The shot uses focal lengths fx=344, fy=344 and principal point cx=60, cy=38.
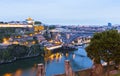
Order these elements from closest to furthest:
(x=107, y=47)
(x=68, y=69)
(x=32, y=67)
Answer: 1. (x=68, y=69)
2. (x=107, y=47)
3. (x=32, y=67)

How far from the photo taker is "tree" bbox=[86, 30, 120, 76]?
2136 centimetres

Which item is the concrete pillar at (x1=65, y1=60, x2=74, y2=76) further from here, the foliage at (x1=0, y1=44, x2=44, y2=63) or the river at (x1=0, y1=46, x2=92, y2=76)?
the foliage at (x1=0, y1=44, x2=44, y2=63)

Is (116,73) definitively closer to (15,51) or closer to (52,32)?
(15,51)

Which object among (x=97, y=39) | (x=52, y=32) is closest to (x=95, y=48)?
(x=97, y=39)

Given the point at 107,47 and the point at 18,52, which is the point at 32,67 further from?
the point at 107,47

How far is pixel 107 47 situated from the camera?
21422mm

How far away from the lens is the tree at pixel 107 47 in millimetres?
21364

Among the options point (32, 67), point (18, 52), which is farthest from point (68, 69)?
point (18, 52)

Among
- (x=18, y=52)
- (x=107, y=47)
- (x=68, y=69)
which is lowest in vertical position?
(x=18, y=52)

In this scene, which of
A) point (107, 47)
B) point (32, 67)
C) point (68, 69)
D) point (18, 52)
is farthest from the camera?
point (18, 52)

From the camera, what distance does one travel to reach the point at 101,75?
21.7 meters

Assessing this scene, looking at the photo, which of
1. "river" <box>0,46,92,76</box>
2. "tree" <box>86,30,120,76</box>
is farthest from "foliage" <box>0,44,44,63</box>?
"tree" <box>86,30,120,76</box>

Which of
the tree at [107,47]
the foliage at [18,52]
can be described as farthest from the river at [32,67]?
the tree at [107,47]

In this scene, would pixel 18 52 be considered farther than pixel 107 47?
Yes
